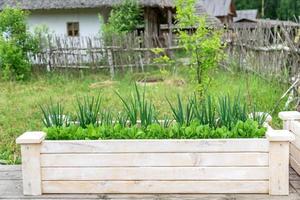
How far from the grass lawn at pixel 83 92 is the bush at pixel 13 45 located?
39cm

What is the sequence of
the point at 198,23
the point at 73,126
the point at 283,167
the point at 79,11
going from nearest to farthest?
the point at 283,167, the point at 73,126, the point at 198,23, the point at 79,11

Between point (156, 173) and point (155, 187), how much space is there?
112mm

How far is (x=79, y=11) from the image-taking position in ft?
51.8

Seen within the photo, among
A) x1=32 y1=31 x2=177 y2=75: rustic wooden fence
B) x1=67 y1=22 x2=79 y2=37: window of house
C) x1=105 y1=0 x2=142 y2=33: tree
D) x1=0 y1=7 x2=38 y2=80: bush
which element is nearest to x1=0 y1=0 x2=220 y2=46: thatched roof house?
x1=67 y1=22 x2=79 y2=37: window of house

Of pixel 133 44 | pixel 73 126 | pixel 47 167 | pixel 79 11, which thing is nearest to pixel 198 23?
pixel 73 126

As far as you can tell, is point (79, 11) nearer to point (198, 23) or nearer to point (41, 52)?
point (41, 52)

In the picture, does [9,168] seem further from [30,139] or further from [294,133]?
[294,133]

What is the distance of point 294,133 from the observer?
12.8 ft

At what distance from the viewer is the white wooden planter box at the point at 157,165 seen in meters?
3.27

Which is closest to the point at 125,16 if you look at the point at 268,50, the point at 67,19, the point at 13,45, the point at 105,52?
the point at 105,52

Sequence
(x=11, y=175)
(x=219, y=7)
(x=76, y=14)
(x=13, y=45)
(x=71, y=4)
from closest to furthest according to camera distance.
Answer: (x=11, y=175) < (x=13, y=45) < (x=71, y=4) < (x=76, y=14) < (x=219, y=7)

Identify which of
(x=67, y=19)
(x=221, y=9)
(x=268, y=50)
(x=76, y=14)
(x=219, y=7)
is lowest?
(x=268, y=50)

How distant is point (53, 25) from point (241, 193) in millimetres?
13886

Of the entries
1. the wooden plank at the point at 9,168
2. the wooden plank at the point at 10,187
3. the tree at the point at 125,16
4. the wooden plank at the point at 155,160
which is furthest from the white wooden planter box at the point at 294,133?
the tree at the point at 125,16
